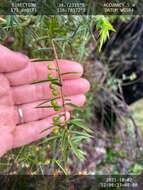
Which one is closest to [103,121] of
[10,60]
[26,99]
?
[26,99]

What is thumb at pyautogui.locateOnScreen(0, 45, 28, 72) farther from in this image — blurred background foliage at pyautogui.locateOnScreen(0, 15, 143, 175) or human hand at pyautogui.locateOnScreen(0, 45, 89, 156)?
blurred background foliage at pyautogui.locateOnScreen(0, 15, 143, 175)

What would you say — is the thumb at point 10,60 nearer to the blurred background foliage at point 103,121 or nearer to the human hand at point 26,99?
the human hand at point 26,99

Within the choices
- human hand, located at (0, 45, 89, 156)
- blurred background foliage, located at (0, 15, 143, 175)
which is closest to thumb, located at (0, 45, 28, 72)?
human hand, located at (0, 45, 89, 156)

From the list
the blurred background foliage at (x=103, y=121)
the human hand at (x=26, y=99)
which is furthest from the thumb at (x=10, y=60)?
the blurred background foliage at (x=103, y=121)

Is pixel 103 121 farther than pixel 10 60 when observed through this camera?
Yes

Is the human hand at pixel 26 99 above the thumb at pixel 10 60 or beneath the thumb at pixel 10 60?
beneath

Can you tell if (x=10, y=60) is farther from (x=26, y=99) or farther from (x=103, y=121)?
(x=103, y=121)

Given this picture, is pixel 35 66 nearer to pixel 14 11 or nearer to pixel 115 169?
pixel 14 11

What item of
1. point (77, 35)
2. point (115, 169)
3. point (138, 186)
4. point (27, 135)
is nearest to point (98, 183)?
point (138, 186)

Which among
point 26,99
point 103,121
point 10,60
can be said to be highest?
point 10,60
